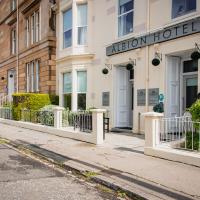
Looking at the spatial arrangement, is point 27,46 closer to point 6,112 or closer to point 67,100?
point 6,112

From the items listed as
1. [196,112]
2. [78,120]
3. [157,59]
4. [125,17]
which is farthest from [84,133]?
[125,17]

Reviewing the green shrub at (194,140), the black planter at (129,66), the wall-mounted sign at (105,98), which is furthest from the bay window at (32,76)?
the green shrub at (194,140)

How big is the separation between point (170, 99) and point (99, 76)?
4505mm

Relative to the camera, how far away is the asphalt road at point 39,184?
19.4ft

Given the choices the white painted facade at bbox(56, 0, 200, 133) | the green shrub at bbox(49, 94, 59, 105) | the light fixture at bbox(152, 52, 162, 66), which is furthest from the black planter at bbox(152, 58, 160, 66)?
the green shrub at bbox(49, 94, 59, 105)

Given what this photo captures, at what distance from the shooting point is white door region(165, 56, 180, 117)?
41.6 ft

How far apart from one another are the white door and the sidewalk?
163 centimetres

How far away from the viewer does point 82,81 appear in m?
17.3

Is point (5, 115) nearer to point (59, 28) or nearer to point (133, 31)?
point (59, 28)

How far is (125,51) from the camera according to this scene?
14.5m

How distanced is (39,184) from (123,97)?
930 centimetres

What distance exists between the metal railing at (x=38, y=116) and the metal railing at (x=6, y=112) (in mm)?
2008

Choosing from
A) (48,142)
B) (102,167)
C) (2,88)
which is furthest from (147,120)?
(2,88)

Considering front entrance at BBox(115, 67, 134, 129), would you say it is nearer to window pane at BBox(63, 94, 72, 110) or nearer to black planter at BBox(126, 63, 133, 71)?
black planter at BBox(126, 63, 133, 71)
